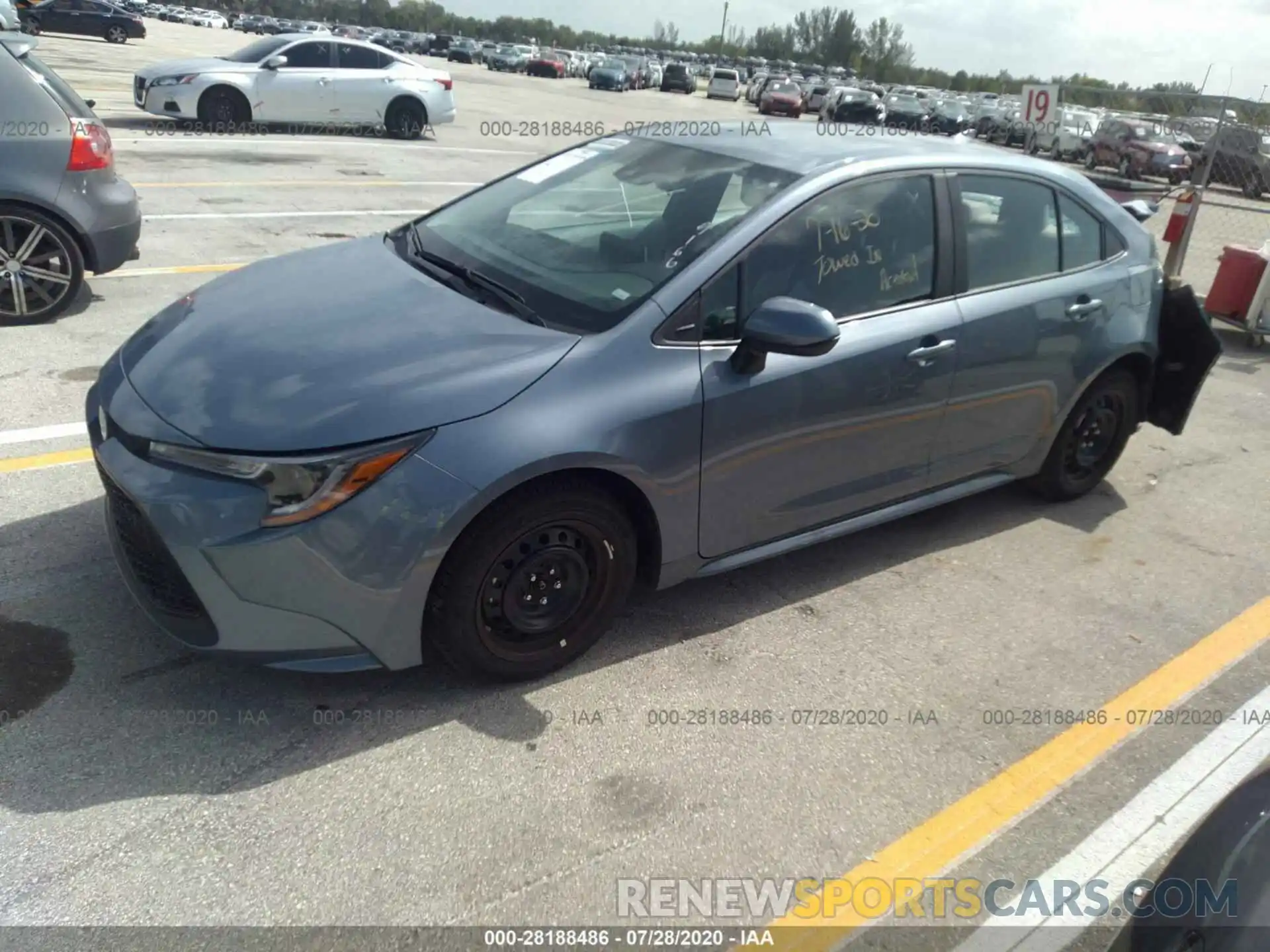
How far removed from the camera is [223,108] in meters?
15.1

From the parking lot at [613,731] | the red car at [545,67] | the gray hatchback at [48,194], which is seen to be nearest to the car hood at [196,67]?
the gray hatchback at [48,194]

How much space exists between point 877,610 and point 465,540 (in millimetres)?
1815

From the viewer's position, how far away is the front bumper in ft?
8.85

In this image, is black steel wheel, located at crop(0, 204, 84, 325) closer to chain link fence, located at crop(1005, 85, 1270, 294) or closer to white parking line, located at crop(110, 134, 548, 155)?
white parking line, located at crop(110, 134, 548, 155)

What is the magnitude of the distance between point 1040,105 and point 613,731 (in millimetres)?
11374

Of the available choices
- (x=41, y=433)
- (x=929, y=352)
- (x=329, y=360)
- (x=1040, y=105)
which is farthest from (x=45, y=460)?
(x=1040, y=105)

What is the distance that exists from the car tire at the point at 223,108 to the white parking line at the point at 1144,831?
15516mm

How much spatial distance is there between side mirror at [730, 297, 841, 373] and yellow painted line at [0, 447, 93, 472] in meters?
2.94

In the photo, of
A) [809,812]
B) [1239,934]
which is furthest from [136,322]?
[1239,934]

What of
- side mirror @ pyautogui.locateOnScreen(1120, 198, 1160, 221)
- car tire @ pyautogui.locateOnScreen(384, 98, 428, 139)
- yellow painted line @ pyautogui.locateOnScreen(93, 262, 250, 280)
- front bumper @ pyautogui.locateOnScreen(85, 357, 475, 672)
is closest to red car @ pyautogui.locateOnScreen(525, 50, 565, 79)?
car tire @ pyautogui.locateOnScreen(384, 98, 428, 139)

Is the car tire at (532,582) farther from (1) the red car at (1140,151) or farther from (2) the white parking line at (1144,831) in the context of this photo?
(1) the red car at (1140,151)

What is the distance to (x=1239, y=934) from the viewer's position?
171cm

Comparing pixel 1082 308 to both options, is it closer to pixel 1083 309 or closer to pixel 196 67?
pixel 1083 309

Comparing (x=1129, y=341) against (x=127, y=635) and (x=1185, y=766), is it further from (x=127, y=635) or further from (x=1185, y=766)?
(x=127, y=635)
